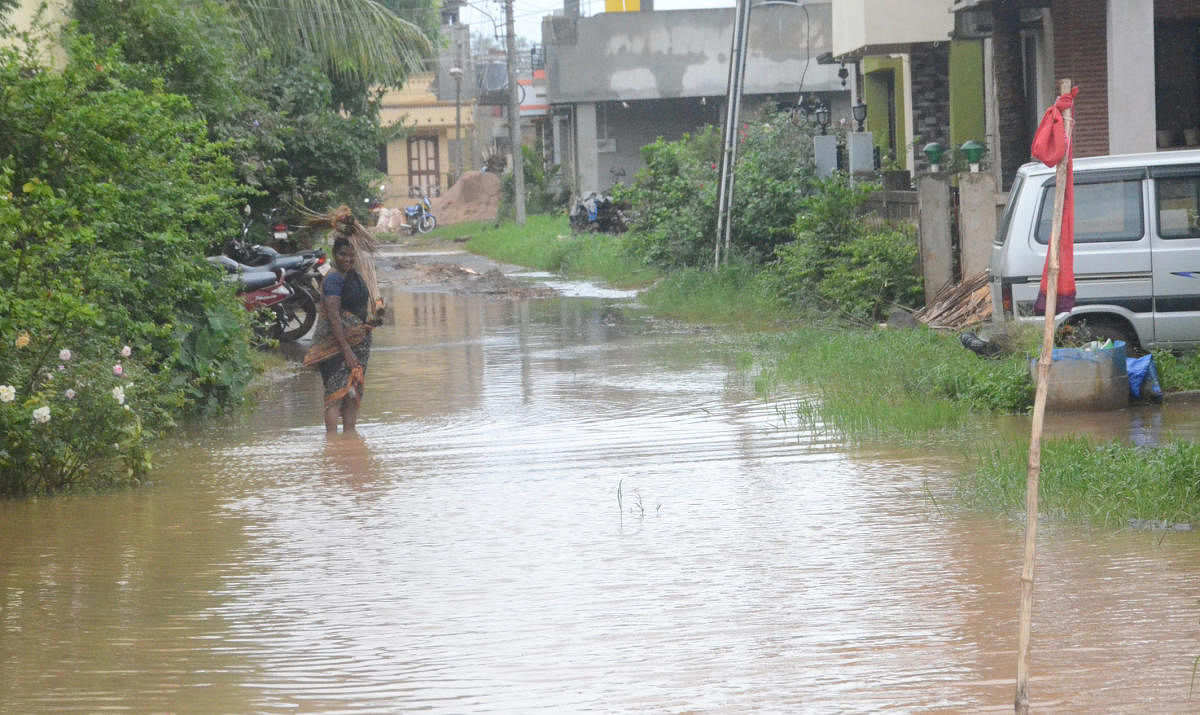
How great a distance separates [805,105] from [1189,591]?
118 feet

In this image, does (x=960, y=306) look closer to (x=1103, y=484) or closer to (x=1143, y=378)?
(x=1143, y=378)

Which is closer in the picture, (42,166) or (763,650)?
(763,650)

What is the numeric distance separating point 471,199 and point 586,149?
13.1 m

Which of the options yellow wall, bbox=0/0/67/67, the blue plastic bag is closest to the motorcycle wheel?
yellow wall, bbox=0/0/67/67

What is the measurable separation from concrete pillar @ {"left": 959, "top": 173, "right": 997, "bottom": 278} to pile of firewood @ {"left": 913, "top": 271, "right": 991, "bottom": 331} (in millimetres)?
301

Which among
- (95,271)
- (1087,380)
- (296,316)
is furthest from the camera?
(296,316)

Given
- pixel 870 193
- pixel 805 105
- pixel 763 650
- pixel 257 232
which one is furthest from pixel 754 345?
pixel 805 105

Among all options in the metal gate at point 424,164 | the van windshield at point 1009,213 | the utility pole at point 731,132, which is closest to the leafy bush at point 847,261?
the utility pole at point 731,132

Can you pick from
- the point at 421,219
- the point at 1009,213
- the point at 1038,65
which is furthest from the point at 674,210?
the point at 421,219

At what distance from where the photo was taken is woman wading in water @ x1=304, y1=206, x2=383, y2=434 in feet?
36.0

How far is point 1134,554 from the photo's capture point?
661 centimetres

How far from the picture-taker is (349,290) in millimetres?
11062

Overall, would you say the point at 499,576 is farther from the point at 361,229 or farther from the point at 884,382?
the point at 884,382

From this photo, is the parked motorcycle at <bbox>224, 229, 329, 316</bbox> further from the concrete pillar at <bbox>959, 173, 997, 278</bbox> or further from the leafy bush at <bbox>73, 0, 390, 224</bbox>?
the concrete pillar at <bbox>959, 173, 997, 278</bbox>
